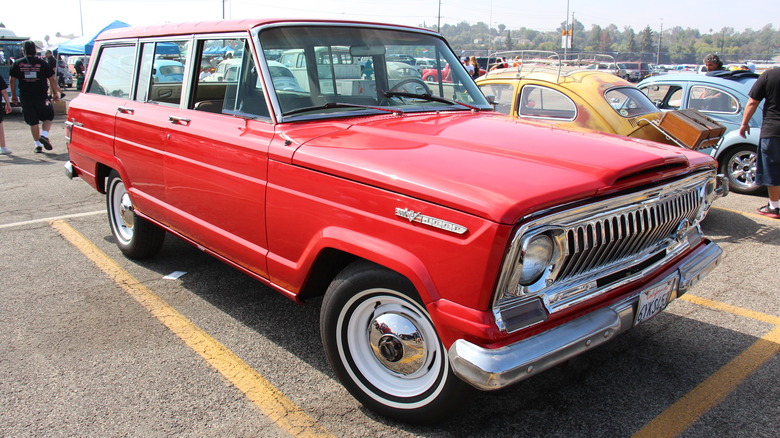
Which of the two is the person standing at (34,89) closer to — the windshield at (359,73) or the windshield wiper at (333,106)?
the windshield at (359,73)

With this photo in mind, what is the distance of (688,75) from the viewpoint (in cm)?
916

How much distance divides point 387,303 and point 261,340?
134 cm

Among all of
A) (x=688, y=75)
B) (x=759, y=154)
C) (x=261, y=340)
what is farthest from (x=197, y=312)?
(x=688, y=75)

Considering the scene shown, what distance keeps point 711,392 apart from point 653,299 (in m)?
0.79

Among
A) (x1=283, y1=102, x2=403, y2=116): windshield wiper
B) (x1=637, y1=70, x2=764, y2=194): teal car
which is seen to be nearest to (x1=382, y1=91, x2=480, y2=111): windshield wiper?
(x1=283, y1=102, x2=403, y2=116): windshield wiper

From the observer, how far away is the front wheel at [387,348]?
2631 mm

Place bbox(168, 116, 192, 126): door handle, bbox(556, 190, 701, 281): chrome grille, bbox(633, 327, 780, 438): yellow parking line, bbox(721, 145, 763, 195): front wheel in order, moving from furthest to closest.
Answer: bbox(721, 145, 763, 195): front wheel < bbox(168, 116, 192, 126): door handle < bbox(633, 327, 780, 438): yellow parking line < bbox(556, 190, 701, 281): chrome grille

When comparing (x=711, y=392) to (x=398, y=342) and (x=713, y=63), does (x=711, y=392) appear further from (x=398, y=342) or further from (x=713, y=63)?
(x=713, y=63)

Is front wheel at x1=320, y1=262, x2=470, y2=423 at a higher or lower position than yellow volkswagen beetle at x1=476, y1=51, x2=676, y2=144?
lower

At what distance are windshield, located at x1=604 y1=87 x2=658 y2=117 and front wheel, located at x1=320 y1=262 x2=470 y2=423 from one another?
5.21 meters

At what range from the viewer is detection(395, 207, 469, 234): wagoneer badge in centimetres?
230

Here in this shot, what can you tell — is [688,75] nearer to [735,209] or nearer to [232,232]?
[735,209]

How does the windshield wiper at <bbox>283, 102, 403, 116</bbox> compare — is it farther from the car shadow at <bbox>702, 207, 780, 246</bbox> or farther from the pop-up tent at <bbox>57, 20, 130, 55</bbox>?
the pop-up tent at <bbox>57, 20, 130, 55</bbox>

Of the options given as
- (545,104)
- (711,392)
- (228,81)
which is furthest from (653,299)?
(545,104)
